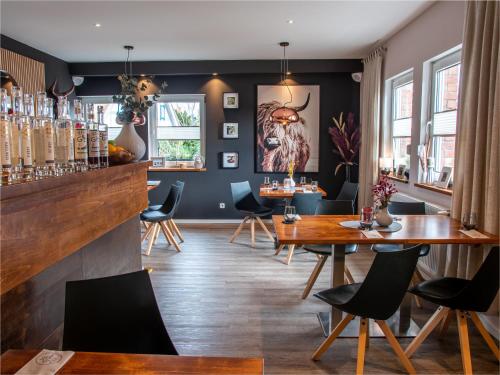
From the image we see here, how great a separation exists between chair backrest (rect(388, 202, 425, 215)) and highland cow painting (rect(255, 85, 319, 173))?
309 centimetres

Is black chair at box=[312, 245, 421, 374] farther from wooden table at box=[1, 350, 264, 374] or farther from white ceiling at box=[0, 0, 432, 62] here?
white ceiling at box=[0, 0, 432, 62]

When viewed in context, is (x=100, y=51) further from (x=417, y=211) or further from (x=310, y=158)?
(x=417, y=211)

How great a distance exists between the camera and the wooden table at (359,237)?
105 inches

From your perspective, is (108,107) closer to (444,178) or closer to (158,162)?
(158,162)

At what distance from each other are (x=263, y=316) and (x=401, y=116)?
3542 millimetres

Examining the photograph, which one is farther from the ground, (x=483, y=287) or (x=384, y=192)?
(x=384, y=192)

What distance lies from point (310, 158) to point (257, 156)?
0.94 m

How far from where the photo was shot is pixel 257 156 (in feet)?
22.8

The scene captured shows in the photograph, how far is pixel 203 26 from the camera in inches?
186

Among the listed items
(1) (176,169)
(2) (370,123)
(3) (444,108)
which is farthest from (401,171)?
(1) (176,169)

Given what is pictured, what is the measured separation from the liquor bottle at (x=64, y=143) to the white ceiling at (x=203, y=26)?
278 centimetres

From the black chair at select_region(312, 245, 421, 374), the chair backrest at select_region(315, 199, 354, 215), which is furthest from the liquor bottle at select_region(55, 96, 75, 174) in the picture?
the chair backrest at select_region(315, 199, 354, 215)

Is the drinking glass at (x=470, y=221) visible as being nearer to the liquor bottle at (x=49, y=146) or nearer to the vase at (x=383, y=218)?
the vase at (x=383, y=218)

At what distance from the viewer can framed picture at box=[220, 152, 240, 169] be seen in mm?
6957
